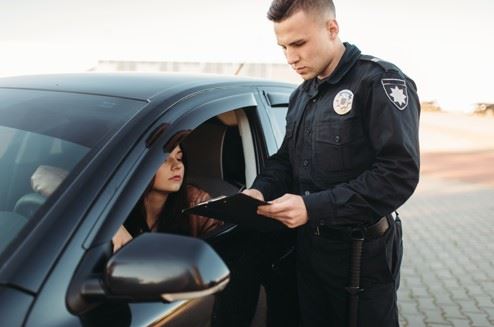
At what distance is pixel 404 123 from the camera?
5.49ft

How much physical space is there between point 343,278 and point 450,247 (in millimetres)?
4359

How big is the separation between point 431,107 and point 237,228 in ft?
102

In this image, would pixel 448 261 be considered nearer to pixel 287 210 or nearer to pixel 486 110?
pixel 287 210

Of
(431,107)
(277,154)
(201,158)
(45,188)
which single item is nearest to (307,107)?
(277,154)

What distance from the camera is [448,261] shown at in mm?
5230

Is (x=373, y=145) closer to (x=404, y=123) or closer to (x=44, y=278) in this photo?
(x=404, y=123)

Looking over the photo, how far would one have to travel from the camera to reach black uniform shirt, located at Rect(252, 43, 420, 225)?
5.47ft

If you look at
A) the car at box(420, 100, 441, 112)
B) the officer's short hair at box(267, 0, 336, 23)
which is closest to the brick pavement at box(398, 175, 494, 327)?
the officer's short hair at box(267, 0, 336, 23)

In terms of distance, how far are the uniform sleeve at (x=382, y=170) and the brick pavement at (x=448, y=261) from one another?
92.4 inches

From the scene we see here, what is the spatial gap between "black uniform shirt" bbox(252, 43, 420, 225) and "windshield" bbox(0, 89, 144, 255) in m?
0.70

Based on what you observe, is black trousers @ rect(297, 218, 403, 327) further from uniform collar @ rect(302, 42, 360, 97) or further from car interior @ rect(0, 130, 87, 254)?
car interior @ rect(0, 130, 87, 254)

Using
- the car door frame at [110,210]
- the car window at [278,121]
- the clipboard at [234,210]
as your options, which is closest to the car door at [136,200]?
the car door frame at [110,210]

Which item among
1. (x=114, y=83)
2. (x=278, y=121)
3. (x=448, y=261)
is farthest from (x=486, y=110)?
(x=114, y=83)

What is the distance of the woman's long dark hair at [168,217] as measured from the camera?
183 cm
